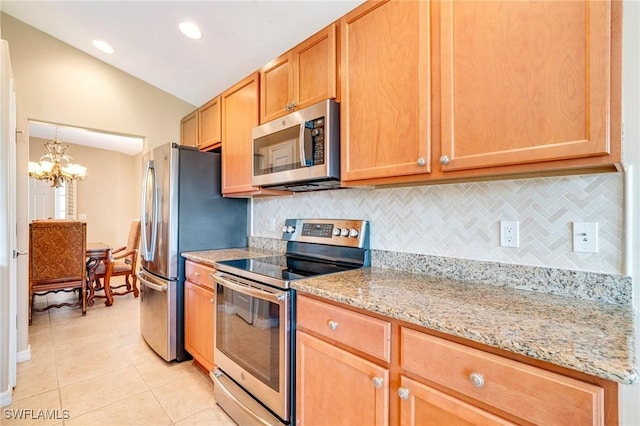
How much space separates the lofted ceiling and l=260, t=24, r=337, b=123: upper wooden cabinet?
0.29m

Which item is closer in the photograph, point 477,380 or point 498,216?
point 477,380

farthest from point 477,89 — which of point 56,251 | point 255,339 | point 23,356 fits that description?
point 56,251

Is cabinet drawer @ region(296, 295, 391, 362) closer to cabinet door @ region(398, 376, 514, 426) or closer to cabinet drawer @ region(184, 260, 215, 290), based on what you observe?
cabinet door @ region(398, 376, 514, 426)

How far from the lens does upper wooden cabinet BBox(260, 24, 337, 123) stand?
166 cm

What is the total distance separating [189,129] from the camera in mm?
3230

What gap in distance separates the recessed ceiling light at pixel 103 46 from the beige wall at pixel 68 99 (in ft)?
0.80

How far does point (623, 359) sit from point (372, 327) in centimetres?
65

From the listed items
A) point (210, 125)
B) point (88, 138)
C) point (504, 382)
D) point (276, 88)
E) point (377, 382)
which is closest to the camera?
point (504, 382)

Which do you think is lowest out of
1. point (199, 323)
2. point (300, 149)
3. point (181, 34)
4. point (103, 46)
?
point (199, 323)

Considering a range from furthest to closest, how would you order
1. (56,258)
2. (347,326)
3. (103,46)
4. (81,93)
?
1. (56,258)
2. (81,93)
3. (103,46)
4. (347,326)

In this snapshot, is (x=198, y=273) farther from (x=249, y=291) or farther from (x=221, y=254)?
(x=249, y=291)

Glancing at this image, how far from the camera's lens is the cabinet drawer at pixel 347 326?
1.09 meters

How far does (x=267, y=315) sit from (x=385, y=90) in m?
1.20

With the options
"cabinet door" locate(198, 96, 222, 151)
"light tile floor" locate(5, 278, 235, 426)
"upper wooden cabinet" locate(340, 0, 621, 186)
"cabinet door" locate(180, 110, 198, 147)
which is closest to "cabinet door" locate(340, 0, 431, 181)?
"upper wooden cabinet" locate(340, 0, 621, 186)
